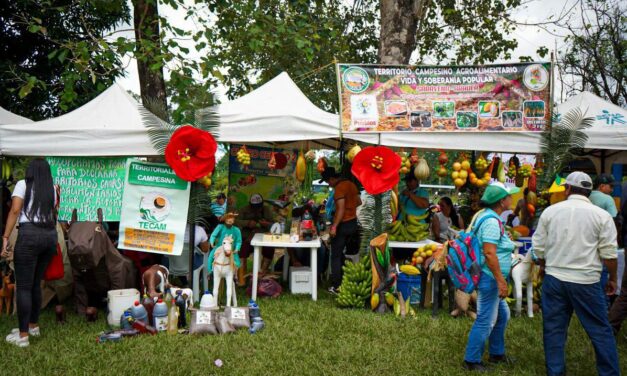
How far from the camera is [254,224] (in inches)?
280

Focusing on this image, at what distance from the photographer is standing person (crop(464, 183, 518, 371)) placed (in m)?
3.52

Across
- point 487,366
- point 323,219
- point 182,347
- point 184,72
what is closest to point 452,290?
point 487,366

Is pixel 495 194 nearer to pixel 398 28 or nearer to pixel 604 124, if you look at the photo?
pixel 604 124

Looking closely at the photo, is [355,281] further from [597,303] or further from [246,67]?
[246,67]

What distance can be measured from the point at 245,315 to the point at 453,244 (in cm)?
217

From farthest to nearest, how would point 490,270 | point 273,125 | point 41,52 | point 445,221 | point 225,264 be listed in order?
point 41,52, point 445,221, point 273,125, point 225,264, point 490,270

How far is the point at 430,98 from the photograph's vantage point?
5715 mm

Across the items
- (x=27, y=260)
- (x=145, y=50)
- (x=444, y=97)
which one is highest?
(x=145, y=50)

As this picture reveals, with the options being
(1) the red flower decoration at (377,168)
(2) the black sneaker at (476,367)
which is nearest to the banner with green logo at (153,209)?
(1) the red flower decoration at (377,168)

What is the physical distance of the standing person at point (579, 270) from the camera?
10.6 feet

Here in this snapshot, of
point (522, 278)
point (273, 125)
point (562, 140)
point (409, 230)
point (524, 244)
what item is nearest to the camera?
point (522, 278)

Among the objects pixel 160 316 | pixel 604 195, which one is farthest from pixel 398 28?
pixel 160 316

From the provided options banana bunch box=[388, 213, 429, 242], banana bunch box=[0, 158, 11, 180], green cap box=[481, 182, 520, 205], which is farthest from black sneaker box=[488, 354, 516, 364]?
banana bunch box=[0, 158, 11, 180]

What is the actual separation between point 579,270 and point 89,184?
5012 millimetres
